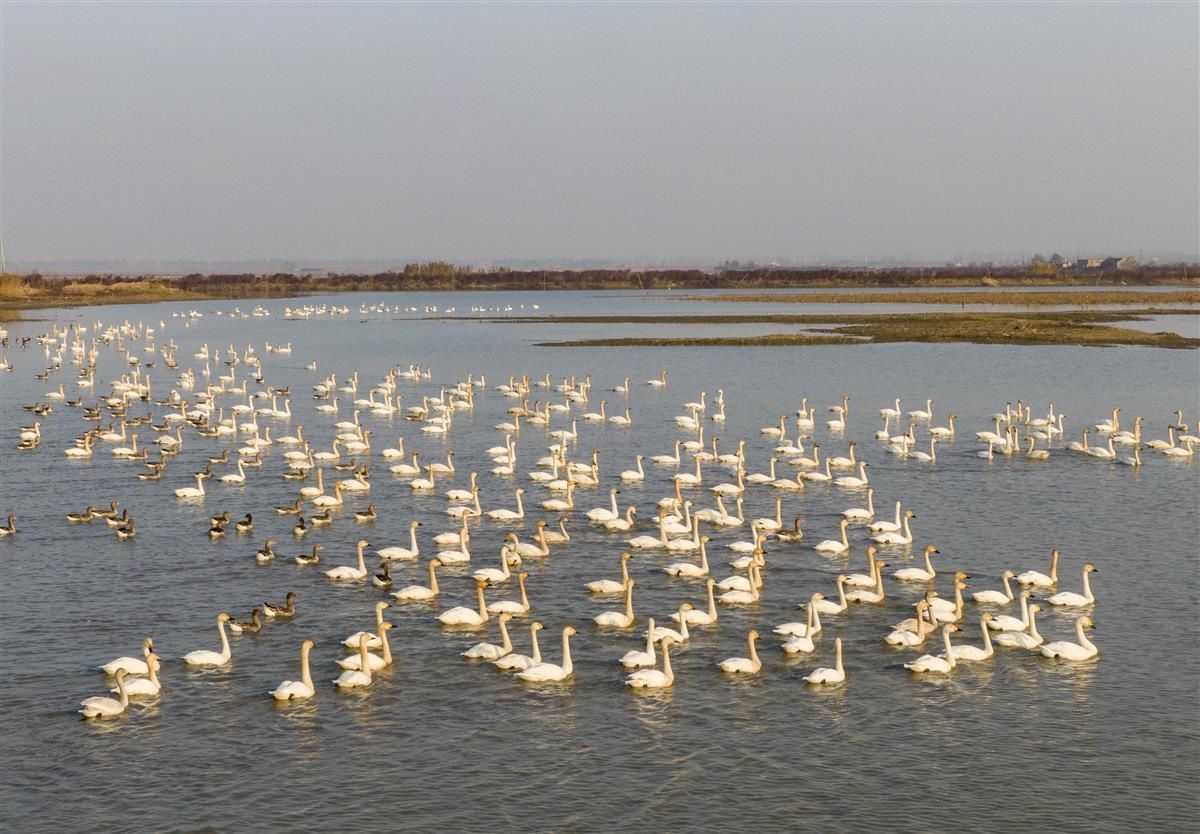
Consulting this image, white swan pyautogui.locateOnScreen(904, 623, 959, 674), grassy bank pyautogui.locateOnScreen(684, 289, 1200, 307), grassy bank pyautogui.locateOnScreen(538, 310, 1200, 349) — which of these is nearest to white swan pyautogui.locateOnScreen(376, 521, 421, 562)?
white swan pyautogui.locateOnScreen(904, 623, 959, 674)

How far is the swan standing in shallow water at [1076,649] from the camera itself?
19500 mm

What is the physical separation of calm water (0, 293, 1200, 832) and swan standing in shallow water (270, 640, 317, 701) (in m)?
0.17

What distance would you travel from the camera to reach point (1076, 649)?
1950 centimetres

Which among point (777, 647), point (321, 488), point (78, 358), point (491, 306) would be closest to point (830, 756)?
point (777, 647)

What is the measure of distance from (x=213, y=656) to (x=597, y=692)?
551cm

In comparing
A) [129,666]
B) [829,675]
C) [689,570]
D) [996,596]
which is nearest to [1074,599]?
[996,596]

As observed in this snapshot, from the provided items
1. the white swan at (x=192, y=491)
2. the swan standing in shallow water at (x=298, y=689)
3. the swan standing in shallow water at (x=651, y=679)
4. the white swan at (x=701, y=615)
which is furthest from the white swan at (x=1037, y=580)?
the white swan at (x=192, y=491)

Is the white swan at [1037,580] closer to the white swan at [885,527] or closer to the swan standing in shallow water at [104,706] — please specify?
the white swan at [885,527]

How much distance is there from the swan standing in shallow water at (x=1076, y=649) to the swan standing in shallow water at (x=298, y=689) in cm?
1038

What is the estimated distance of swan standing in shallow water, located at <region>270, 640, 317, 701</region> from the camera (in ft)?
58.5

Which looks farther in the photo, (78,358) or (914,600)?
(78,358)

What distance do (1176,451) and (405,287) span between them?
160 m

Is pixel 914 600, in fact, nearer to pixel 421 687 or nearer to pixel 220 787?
pixel 421 687

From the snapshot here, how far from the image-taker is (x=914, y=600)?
884 inches
